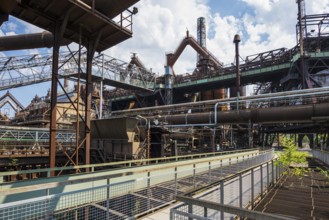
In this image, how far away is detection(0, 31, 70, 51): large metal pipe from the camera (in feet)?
62.8

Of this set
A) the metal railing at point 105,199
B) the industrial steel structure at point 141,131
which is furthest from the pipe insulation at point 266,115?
the metal railing at point 105,199

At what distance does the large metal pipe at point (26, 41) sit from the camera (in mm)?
19141

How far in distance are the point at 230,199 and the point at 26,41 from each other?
63.2 ft

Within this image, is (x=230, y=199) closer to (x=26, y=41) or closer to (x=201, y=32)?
(x=26, y=41)

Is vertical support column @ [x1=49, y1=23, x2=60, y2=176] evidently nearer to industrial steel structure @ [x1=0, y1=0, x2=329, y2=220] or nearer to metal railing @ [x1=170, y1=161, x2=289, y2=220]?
industrial steel structure @ [x1=0, y1=0, x2=329, y2=220]

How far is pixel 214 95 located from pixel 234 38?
1146cm

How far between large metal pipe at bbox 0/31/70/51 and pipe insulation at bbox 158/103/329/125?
1667 centimetres

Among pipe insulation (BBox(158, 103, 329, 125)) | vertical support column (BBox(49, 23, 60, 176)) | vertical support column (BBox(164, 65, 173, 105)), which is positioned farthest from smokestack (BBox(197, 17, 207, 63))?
vertical support column (BBox(49, 23, 60, 176))

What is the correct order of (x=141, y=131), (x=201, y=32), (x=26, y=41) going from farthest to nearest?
(x=201, y=32) → (x=141, y=131) → (x=26, y=41)

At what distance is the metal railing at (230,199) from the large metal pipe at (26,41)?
17176 millimetres

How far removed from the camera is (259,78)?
4497 centimetres

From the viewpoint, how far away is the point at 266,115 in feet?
79.9

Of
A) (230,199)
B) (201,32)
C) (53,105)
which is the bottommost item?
(230,199)

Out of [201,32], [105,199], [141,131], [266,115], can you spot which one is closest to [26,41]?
[141,131]
